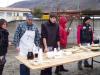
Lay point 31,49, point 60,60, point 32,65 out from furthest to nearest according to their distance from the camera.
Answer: point 31,49
point 60,60
point 32,65

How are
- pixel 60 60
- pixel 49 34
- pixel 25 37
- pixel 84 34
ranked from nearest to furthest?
pixel 60 60 < pixel 25 37 < pixel 49 34 < pixel 84 34

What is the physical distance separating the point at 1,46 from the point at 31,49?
0.68 metres

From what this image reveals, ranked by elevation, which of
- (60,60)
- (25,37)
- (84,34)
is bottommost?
(60,60)

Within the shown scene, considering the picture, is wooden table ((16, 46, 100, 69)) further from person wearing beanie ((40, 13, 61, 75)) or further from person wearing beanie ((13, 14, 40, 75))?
person wearing beanie ((40, 13, 61, 75))

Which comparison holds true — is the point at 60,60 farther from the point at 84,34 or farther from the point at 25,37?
the point at 84,34

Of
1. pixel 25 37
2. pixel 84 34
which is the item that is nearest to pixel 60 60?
pixel 25 37

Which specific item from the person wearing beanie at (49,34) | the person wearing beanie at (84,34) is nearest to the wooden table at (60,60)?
the person wearing beanie at (49,34)

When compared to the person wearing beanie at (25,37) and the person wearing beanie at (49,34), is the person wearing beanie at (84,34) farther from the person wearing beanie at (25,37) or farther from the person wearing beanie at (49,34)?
the person wearing beanie at (25,37)

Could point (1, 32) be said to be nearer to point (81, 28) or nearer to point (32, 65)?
point (32, 65)

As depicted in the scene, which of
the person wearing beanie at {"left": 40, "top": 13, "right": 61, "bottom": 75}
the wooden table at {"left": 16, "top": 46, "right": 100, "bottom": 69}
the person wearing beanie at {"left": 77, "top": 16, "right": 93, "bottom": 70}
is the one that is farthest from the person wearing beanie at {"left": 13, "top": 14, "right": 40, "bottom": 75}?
the person wearing beanie at {"left": 77, "top": 16, "right": 93, "bottom": 70}

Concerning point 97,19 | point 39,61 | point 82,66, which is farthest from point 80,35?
point 97,19

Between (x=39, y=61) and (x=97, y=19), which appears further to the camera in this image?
(x=97, y=19)

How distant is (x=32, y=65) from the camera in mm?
5328

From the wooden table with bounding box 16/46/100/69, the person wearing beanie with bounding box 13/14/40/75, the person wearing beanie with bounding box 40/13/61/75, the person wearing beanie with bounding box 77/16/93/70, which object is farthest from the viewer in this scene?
the person wearing beanie with bounding box 77/16/93/70
